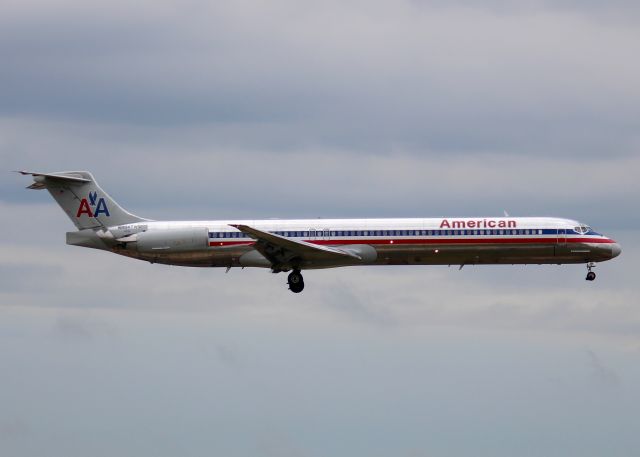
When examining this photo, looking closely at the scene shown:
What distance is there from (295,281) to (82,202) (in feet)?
43.3

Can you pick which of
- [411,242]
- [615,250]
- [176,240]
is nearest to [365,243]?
[411,242]

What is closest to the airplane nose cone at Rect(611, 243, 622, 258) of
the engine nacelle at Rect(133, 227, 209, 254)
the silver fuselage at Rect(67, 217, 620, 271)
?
the silver fuselage at Rect(67, 217, 620, 271)

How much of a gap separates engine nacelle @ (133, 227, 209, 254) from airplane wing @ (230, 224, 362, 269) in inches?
112

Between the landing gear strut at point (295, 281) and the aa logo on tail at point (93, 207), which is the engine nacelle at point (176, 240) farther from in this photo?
the landing gear strut at point (295, 281)

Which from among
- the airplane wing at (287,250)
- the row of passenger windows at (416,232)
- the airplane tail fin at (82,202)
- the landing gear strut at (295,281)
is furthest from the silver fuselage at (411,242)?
the airplane tail fin at (82,202)

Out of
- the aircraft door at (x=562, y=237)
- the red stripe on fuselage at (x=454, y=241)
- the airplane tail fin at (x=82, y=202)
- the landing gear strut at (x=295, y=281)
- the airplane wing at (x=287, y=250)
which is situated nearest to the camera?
the airplane wing at (x=287, y=250)

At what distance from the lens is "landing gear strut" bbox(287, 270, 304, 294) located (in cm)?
5731

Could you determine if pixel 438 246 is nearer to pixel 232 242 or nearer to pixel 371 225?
pixel 371 225

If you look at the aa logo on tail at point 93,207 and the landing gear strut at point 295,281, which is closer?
the landing gear strut at point 295,281

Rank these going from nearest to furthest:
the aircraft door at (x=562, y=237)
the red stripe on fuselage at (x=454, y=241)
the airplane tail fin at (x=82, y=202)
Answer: the red stripe on fuselage at (x=454, y=241) → the aircraft door at (x=562, y=237) → the airplane tail fin at (x=82, y=202)

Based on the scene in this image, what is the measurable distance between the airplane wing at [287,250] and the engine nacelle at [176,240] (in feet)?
9.35

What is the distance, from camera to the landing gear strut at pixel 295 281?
188 feet

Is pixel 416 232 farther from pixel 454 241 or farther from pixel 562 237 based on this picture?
pixel 562 237

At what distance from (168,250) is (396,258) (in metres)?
12.1
